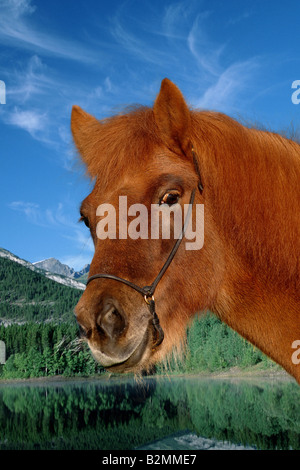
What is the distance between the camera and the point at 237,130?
4.14 metres

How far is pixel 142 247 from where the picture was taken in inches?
138

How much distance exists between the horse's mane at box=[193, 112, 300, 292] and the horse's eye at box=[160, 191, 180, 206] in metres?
0.37

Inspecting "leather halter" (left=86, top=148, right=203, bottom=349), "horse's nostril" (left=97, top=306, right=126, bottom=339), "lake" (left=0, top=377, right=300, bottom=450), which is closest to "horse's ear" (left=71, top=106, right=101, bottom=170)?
"leather halter" (left=86, top=148, right=203, bottom=349)

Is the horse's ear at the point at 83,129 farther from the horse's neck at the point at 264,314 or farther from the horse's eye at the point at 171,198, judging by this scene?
the horse's neck at the point at 264,314

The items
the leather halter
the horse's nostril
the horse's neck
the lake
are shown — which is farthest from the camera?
the lake

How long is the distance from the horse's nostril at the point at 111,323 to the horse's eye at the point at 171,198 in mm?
1136

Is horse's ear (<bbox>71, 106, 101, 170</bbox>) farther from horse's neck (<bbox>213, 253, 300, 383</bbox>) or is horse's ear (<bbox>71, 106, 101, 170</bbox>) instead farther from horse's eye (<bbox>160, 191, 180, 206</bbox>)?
horse's neck (<bbox>213, 253, 300, 383</bbox>)

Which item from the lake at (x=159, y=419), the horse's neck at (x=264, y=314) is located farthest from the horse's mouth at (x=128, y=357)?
the horse's neck at (x=264, y=314)

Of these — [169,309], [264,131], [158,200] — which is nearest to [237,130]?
[264,131]

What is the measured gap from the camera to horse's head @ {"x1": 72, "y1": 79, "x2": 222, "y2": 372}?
128 inches

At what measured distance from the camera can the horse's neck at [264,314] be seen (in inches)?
146

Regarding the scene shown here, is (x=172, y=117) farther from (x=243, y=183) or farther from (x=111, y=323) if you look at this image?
(x=111, y=323)
